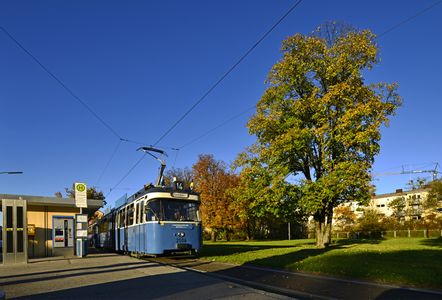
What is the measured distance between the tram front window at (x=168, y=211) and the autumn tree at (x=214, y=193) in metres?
35.0

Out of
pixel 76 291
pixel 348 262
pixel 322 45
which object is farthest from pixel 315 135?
pixel 76 291

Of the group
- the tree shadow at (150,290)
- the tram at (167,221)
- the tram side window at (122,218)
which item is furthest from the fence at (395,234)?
the tree shadow at (150,290)

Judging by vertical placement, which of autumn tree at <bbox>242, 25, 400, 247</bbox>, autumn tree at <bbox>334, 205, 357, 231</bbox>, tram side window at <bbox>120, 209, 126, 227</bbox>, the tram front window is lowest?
autumn tree at <bbox>334, 205, 357, 231</bbox>

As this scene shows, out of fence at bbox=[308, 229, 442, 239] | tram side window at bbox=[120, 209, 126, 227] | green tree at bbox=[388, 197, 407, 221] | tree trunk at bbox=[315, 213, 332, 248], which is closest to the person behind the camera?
tram side window at bbox=[120, 209, 126, 227]

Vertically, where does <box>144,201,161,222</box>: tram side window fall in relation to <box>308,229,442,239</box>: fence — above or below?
above

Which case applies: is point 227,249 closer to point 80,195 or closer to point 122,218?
point 122,218

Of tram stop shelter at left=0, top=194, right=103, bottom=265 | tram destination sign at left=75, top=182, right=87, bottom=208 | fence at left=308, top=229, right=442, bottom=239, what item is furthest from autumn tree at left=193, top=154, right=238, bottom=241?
tram destination sign at left=75, top=182, right=87, bottom=208

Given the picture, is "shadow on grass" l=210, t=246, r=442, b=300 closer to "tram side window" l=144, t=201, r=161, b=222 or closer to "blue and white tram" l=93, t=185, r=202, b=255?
"blue and white tram" l=93, t=185, r=202, b=255

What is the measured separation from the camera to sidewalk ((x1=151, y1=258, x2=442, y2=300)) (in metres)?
9.26

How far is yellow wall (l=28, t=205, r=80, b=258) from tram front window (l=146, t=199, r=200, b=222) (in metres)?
10.4

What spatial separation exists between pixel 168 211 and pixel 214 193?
127 ft

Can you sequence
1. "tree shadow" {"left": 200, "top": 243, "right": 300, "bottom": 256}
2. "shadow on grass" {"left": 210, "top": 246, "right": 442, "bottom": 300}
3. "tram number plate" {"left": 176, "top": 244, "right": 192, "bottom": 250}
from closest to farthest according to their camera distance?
"shadow on grass" {"left": 210, "top": 246, "right": 442, "bottom": 300}, "tram number plate" {"left": 176, "top": 244, "right": 192, "bottom": 250}, "tree shadow" {"left": 200, "top": 243, "right": 300, "bottom": 256}

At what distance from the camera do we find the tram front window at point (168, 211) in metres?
19.2

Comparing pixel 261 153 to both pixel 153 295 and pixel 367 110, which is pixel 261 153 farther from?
pixel 153 295
